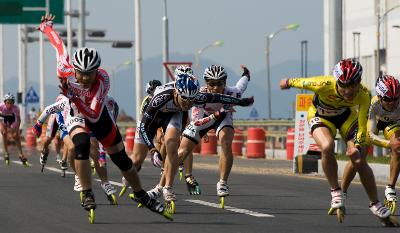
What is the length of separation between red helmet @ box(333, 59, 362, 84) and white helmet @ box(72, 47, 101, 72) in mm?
2646

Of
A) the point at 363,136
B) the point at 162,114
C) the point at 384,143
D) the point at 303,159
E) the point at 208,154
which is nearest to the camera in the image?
the point at 363,136

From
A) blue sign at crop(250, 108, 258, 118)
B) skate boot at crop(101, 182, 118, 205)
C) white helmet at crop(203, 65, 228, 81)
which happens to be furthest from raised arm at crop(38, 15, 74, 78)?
blue sign at crop(250, 108, 258, 118)

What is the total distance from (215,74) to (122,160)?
3338 mm

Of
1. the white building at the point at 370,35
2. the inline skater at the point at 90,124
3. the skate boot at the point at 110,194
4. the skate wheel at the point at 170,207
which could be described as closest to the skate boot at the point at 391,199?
the skate wheel at the point at 170,207

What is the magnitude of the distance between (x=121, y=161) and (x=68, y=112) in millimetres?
948

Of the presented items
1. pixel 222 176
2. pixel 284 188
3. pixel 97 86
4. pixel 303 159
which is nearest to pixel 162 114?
pixel 222 176

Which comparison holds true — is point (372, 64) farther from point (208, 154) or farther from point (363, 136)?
point (363, 136)

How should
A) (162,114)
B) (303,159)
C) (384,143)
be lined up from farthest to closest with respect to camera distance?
(303,159), (162,114), (384,143)

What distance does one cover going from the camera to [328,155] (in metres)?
13.6

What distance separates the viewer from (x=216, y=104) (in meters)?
17.4

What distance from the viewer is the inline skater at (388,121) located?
14438mm

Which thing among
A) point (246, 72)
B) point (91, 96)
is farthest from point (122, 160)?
point (246, 72)

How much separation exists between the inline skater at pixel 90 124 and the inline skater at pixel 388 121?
9.04 feet

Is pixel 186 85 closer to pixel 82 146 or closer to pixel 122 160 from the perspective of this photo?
pixel 122 160
